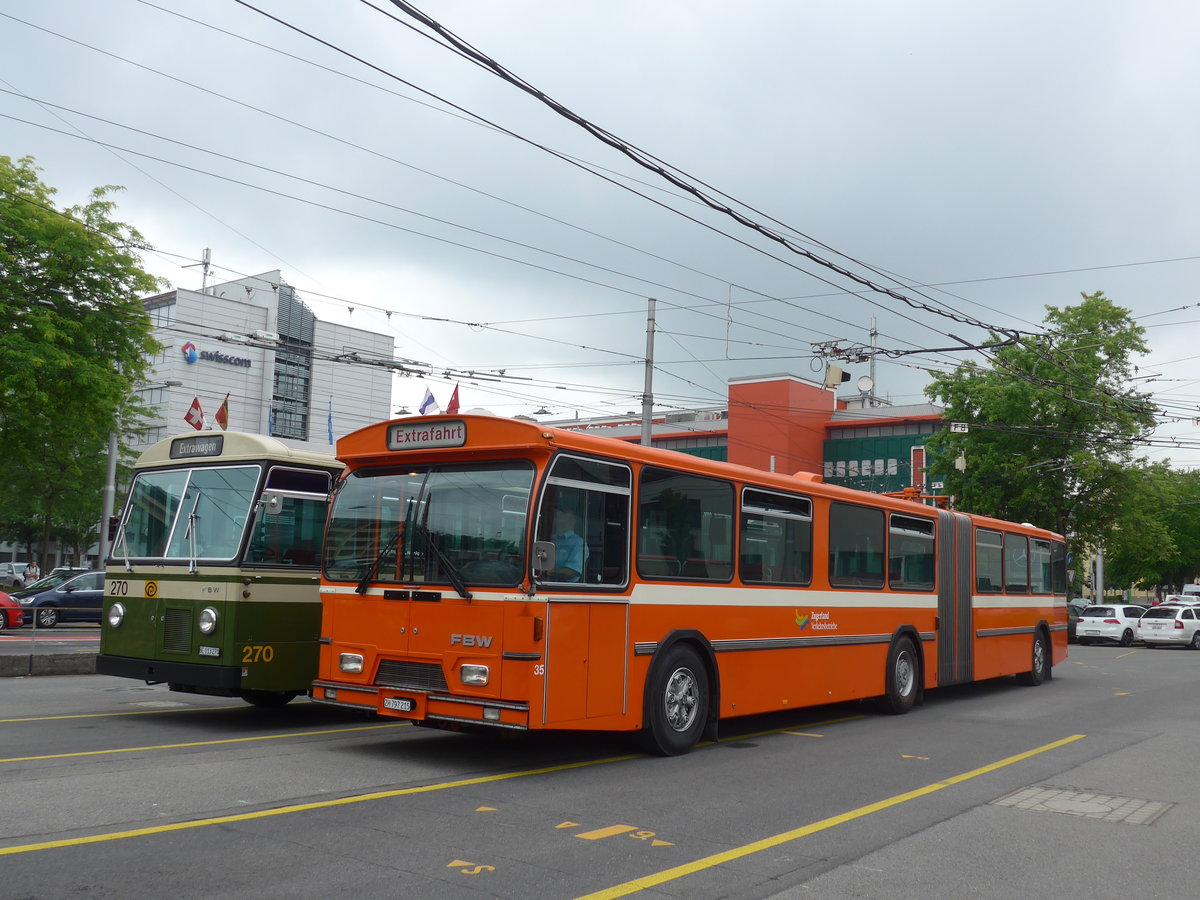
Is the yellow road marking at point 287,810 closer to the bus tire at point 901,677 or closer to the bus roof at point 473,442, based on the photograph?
the bus roof at point 473,442

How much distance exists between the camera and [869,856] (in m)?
6.54

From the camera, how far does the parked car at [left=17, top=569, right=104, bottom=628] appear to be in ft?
93.3

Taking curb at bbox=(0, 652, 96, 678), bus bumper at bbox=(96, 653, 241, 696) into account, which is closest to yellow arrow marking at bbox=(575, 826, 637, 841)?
bus bumper at bbox=(96, 653, 241, 696)

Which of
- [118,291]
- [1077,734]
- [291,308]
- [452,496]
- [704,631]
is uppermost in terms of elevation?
[291,308]

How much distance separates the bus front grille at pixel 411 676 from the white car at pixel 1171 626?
35.4 meters

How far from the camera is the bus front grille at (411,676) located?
9.09 m

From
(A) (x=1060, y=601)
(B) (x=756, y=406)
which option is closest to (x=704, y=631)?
(A) (x=1060, y=601)

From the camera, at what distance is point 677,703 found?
1027 cm

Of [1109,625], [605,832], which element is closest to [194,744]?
[605,832]

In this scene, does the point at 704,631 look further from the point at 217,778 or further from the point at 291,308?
the point at 291,308

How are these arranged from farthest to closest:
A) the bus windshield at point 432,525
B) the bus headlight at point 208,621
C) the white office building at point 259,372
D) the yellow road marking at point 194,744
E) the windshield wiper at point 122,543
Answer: the white office building at point 259,372, the windshield wiper at point 122,543, the bus headlight at point 208,621, the bus windshield at point 432,525, the yellow road marking at point 194,744

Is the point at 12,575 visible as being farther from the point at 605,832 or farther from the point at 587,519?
the point at 605,832

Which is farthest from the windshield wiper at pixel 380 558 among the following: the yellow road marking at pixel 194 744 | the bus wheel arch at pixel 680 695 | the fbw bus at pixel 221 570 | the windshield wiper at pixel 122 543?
the windshield wiper at pixel 122 543

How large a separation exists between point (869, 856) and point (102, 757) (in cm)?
616
